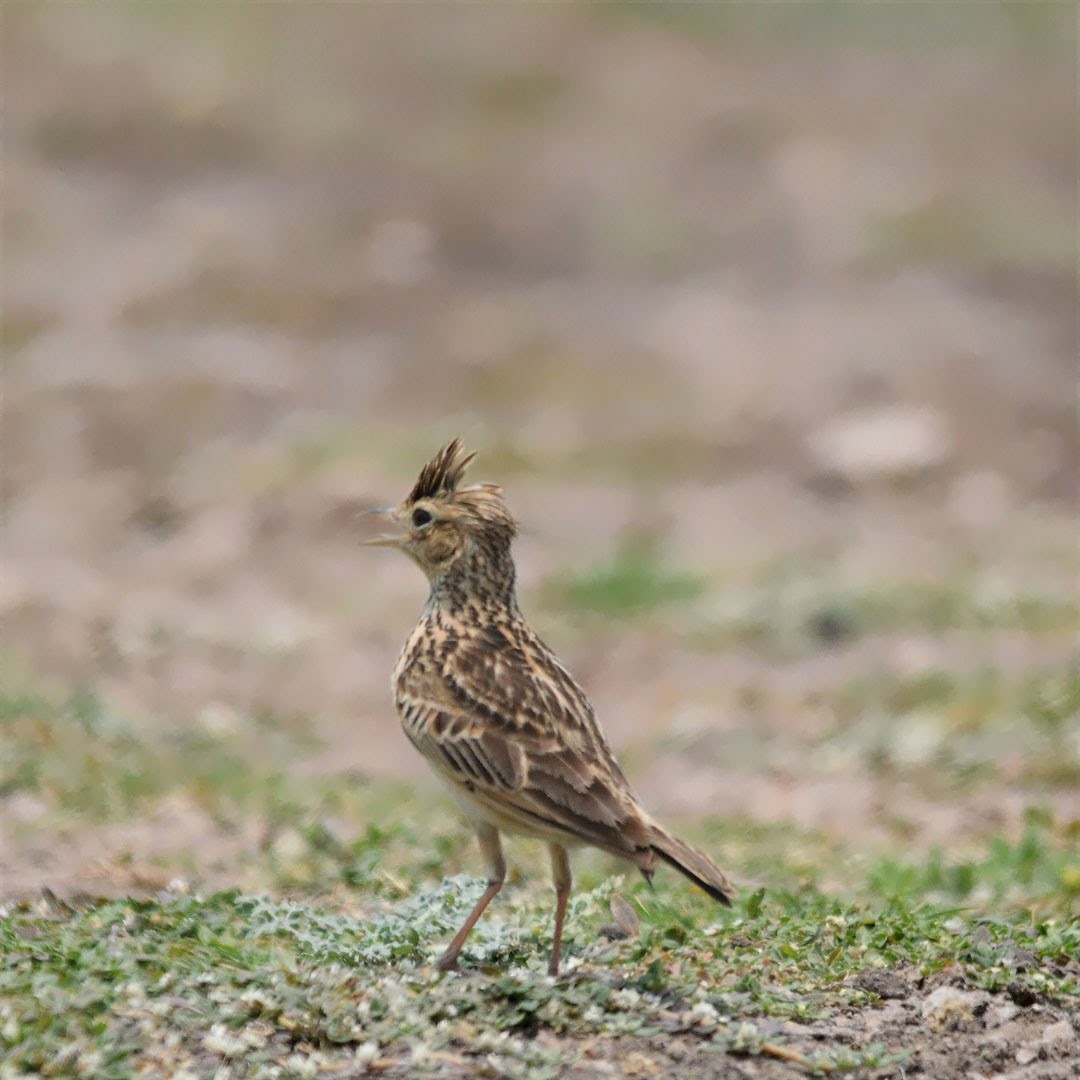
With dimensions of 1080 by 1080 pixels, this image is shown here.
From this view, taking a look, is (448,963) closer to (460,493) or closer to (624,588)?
(460,493)

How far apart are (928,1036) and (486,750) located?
6.04ft

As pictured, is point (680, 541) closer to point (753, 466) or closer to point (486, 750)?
point (753, 466)

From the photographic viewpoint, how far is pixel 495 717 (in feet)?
23.8

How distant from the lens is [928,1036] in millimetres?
6969

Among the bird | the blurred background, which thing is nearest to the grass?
the bird

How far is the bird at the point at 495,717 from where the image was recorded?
6.80 meters

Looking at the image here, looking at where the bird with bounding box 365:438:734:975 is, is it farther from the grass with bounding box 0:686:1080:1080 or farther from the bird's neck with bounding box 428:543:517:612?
the grass with bounding box 0:686:1080:1080

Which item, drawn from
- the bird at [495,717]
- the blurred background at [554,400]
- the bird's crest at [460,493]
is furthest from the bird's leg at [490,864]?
the blurred background at [554,400]

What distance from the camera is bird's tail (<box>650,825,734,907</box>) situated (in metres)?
6.52

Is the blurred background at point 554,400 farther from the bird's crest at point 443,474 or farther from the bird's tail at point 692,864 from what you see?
the bird's tail at point 692,864

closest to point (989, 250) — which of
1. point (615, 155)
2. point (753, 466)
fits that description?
point (615, 155)

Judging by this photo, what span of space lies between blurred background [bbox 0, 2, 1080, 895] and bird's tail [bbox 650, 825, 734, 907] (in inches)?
127

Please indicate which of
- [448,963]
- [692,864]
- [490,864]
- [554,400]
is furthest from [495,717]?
[554,400]

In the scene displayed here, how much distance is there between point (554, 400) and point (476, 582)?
15.8 m
